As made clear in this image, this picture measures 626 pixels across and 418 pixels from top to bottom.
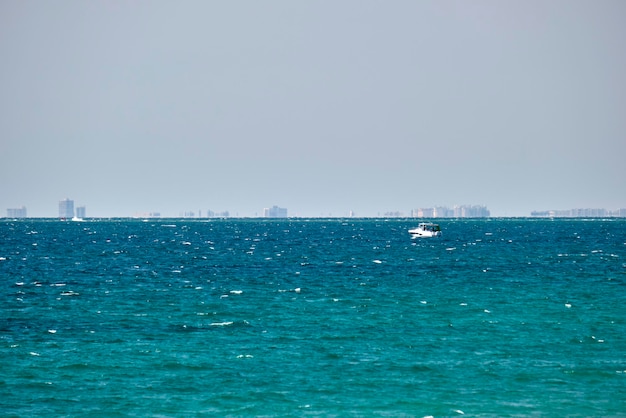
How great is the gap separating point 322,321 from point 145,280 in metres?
33.1

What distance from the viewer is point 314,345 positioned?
45531 millimetres

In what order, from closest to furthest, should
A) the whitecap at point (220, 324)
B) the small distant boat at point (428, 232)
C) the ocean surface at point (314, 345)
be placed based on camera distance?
the ocean surface at point (314, 345), the whitecap at point (220, 324), the small distant boat at point (428, 232)

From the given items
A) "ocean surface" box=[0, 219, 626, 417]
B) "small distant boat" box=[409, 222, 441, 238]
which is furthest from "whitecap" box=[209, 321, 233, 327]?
"small distant boat" box=[409, 222, 441, 238]

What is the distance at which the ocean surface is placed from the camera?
34281mm

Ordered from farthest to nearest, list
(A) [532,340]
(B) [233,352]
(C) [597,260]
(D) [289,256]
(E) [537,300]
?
(D) [289,256] < (C) [597,260] < (E) [537,300] < (A) [532,340] < (B) [233,352]

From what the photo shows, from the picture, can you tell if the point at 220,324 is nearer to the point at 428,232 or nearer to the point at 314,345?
the point at 314,345

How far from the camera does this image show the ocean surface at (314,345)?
34.3 meters

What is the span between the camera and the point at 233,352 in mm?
43562

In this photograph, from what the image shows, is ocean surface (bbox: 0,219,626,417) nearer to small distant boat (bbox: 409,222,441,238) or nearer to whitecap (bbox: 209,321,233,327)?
whitecap (bbox: 209,321,233,327)

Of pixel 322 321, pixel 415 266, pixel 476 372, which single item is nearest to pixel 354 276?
pixel 415 266

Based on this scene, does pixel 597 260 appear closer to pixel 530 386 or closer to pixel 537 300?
pixel 537 300

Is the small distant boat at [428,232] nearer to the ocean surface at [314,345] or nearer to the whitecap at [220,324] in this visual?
the ocean surface at [314,345]

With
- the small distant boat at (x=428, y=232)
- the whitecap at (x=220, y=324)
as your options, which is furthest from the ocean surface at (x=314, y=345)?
the small distant boat at (x=428, y=232)

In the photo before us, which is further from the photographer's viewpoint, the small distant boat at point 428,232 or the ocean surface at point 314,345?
the small distant boat at point 428,232
